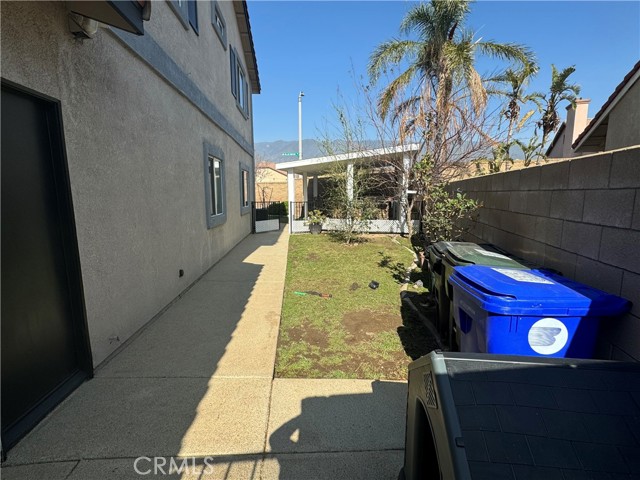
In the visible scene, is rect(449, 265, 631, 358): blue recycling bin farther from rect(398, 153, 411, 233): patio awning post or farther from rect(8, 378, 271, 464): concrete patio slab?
rect(398, 153, 411, 233): patio awning post

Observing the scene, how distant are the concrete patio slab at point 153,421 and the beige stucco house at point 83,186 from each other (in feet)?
0.77

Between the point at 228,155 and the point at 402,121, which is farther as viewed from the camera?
the point at 402,121

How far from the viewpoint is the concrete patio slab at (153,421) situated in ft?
7.73

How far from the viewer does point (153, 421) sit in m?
2.64

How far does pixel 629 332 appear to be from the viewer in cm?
224

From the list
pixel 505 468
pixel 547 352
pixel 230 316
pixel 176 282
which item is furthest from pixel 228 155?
pixel 505 468

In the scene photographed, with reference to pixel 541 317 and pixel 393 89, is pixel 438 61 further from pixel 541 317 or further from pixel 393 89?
pixel 541 317

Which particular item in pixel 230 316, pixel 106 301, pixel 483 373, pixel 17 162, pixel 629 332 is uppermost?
pixel 17 162

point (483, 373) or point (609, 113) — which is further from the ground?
point (609, 113)

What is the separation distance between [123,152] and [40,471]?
10.2 feet

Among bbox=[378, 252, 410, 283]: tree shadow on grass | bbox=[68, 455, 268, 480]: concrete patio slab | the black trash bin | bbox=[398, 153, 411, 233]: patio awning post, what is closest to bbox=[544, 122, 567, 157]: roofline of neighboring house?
bbox=[398, 153, 411, 233]: patio awning post

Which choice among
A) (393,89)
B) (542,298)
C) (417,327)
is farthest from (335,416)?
(393,89)

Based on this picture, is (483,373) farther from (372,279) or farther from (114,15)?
(372,279)

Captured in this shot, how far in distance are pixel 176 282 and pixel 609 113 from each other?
9.91 metres
